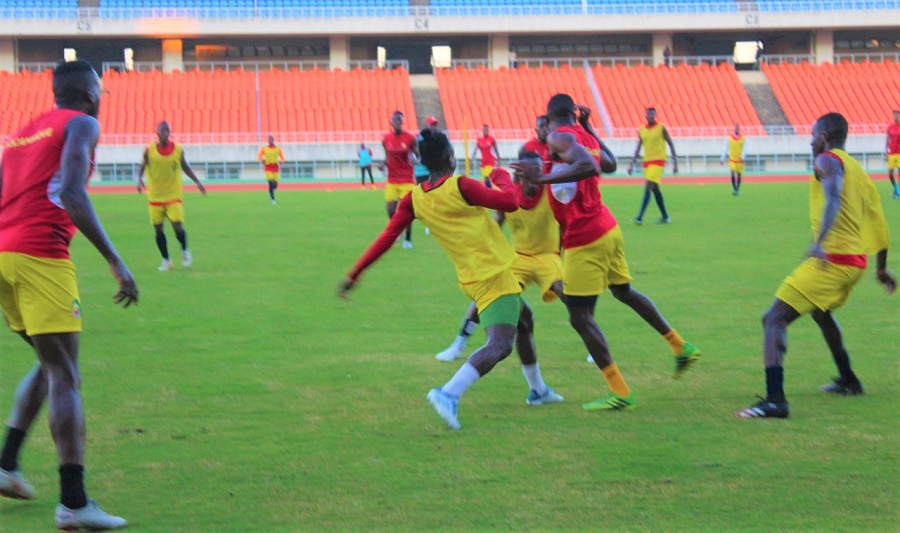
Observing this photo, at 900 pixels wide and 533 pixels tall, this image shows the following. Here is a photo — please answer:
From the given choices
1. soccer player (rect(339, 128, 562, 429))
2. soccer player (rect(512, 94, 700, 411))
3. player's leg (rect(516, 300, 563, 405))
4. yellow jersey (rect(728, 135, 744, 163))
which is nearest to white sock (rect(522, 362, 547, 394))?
player's leg (rect(516, 300, 563, 405))

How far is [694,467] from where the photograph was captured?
5.88 metres

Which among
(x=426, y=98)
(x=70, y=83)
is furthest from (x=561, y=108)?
(x=426, y=98)

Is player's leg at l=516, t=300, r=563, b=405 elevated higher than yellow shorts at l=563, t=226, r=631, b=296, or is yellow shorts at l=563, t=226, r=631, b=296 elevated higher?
yellow shorts at l=563, t=226, r=631, b=296

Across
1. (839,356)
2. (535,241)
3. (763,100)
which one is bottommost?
(839,356)

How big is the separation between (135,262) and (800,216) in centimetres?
1339

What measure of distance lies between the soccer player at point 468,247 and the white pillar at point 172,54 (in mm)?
51544

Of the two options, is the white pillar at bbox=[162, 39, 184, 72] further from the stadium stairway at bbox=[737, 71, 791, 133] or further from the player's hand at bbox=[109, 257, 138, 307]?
the player's hand at bbox=[109, 257, 138, 307]

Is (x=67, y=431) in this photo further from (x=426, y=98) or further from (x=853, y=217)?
(x=426, y=98)

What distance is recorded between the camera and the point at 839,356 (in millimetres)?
7582

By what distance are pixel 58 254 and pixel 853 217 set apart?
4967 millimetres

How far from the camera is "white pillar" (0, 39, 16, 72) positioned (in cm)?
5509

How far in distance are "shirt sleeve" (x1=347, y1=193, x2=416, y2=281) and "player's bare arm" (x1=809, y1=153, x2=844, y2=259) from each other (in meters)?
2.55

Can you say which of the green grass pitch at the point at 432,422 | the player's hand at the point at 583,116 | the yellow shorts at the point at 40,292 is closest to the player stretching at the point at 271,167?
the green grass pitch at the point at 432,422

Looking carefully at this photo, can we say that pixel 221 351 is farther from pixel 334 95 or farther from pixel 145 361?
pixel 334 95
